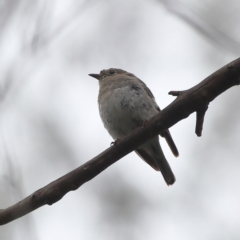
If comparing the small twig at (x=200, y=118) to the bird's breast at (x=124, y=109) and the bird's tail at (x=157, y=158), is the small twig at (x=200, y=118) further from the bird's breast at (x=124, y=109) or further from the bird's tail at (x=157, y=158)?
the bird's tail at (x=157, y=158)

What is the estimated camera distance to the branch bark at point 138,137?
10.6ft

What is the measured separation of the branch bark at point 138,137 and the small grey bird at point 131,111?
5.97 ft

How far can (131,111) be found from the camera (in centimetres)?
555

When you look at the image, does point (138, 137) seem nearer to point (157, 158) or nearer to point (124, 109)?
point (124, 109)

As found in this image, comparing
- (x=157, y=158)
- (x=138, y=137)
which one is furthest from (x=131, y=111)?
(x=138, y=137)

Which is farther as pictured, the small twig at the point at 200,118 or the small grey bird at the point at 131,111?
the small grey bird at the point at 131,111

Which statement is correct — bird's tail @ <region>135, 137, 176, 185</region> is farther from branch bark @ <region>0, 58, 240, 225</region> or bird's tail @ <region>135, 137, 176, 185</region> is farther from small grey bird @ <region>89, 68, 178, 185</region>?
branch bark @ <region>0, 58, 240, 225</region>

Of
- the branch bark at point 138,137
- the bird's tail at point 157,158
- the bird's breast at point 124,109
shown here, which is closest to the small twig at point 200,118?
the branch bark at point 138,137

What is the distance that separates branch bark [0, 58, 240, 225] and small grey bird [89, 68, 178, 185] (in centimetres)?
182

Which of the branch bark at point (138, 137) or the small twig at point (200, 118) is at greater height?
the branch bark at point (138, 137)

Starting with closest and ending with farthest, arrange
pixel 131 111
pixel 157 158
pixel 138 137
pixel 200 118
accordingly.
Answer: pixel 200 118
pixel 138 137
pixel 131 111
pixel 157 158

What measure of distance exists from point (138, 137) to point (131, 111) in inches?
78.3

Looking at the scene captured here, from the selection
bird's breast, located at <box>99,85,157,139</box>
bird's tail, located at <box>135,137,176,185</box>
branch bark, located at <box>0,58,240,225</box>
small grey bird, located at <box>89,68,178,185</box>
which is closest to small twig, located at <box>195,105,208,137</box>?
branch bark, located at <box>0,58,240,225</box>

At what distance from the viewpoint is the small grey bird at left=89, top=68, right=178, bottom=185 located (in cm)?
557
